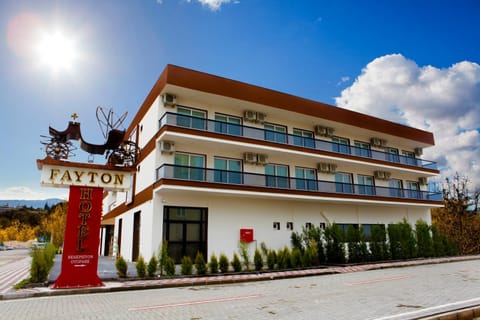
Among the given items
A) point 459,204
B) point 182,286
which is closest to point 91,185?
point 182,286

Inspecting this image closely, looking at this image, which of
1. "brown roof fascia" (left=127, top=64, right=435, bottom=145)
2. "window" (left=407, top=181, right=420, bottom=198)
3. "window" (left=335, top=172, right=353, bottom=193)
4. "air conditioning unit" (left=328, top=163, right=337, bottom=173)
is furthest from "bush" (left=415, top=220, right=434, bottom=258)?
"brown roof fascia" (left=127, top=64, right=435, bottom=145)

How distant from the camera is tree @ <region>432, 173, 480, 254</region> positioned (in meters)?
25.6

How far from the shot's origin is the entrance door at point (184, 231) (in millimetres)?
17281

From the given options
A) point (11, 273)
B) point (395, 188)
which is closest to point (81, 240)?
point (11, 273)

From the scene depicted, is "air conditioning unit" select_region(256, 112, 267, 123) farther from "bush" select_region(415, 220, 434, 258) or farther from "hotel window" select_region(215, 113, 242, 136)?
"bush" select_region(415, 220, 434, 258)

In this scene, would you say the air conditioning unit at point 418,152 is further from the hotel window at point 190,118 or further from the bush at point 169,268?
the bush at point 169,268

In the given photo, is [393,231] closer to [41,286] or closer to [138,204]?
[138,204]

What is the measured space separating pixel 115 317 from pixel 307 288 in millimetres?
5833

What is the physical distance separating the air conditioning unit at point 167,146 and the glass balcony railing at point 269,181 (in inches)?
46.2

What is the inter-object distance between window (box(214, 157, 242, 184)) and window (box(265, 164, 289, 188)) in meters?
1.90

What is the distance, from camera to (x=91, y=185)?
11281 mm

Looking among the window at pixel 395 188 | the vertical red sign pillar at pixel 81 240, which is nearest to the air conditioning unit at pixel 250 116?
the vertical red sign pillar at pixel 81 240

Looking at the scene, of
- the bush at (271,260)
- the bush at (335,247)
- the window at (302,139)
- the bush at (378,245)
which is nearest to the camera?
the bush at (271,260)

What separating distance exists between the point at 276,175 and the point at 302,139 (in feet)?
11.1
